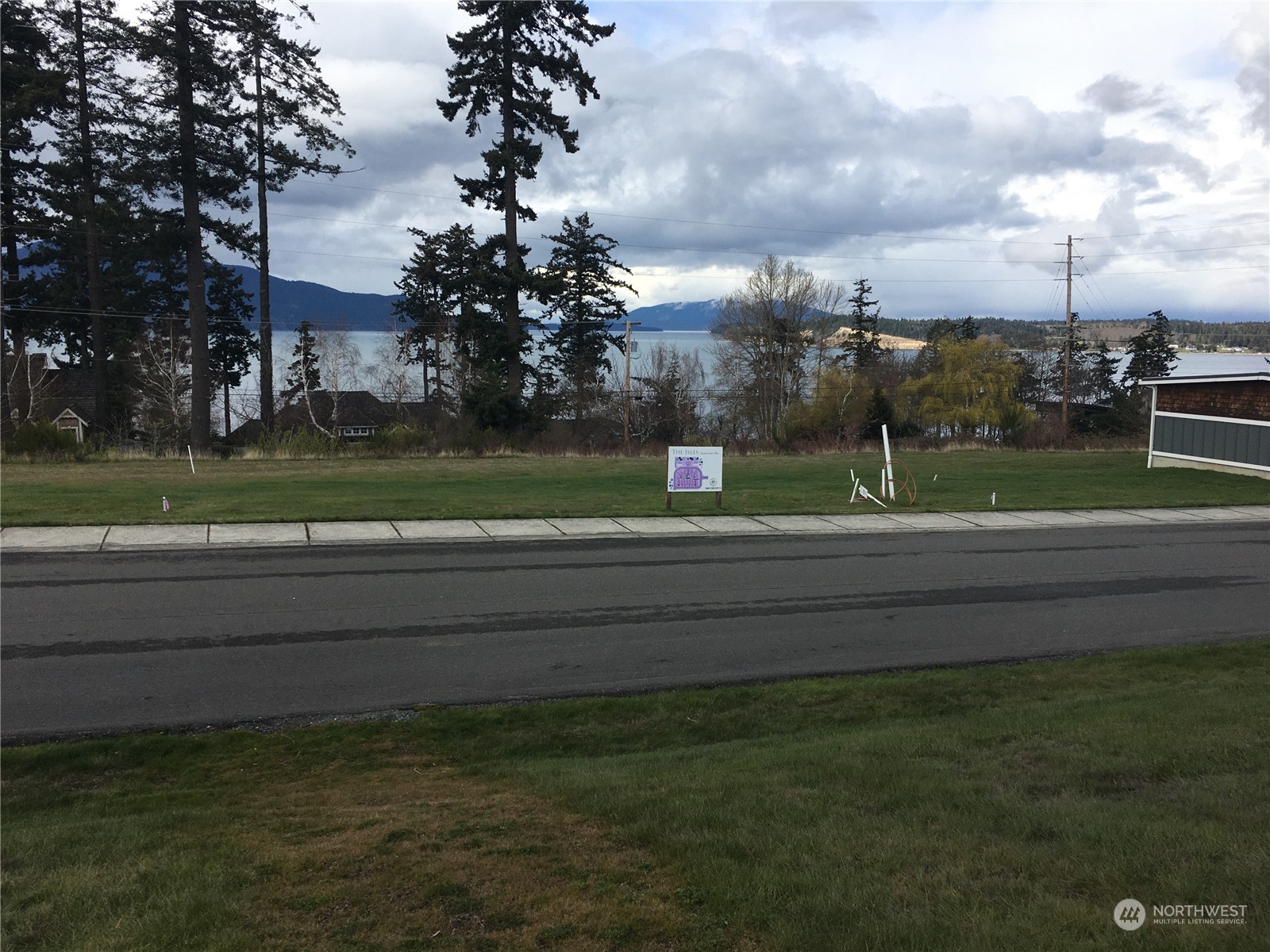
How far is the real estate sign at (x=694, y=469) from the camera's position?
62.3 feet

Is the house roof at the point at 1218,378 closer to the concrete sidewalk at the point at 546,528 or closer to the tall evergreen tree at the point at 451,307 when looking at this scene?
the concrete sidewalk at the point at 546,528

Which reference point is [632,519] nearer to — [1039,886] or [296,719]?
[296,719]

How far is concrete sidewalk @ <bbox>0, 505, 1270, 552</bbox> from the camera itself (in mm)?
14367

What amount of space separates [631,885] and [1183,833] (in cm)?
281

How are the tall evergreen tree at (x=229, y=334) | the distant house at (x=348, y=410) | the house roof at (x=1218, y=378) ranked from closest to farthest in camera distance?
the house roof at (x=1218, y=378) < the tall evergreen tree at (x=229, y=334) < the distant house at (x=348, y=410)

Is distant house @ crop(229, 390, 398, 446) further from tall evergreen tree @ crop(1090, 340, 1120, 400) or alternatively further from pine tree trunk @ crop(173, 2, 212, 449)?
tall evergreen tree @ crop(1090, 340, 1120, 400)

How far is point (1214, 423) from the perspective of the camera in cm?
2753

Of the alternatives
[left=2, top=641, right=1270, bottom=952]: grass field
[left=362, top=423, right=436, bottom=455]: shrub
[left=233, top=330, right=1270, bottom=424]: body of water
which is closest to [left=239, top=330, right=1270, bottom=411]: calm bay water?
[left=233, top=330, right=1270, bottom=424]: body of water

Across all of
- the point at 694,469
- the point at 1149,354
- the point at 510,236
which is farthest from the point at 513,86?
the point at 1149,354

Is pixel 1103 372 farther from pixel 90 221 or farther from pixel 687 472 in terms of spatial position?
pixel 90 221

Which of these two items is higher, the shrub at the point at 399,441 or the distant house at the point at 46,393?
the distant house at the point at 46,393

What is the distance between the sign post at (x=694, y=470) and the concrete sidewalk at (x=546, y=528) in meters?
0.92

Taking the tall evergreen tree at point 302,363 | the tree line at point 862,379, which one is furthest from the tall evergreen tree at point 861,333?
the tall evergreen tree at point 302,363

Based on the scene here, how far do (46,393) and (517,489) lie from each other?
43.5m
